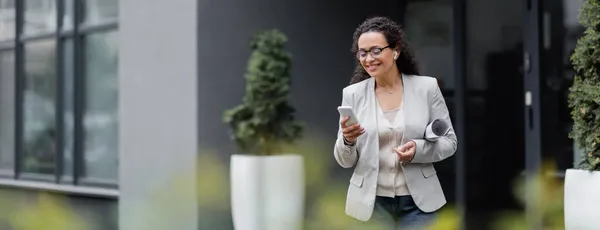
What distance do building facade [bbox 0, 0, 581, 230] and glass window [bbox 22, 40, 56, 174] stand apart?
92 centimetres

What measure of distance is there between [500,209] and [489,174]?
325 millimetres

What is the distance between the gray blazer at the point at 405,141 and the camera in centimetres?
345

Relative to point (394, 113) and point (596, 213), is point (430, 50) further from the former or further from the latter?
point (394, 113)

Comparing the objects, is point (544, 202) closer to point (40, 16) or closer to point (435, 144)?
point (435, 144)

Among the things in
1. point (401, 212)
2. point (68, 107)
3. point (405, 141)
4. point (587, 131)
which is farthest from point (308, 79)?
point (405, 141)

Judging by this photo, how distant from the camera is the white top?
3455 mm

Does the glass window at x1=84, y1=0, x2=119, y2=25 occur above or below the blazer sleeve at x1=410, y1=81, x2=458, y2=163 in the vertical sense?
above

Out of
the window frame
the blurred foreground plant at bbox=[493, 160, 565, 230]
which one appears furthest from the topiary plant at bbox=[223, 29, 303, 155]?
the window frame

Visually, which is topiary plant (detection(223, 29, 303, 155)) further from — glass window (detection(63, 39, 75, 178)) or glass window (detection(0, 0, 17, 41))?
glass window (detection(0, 0, 17, 41))

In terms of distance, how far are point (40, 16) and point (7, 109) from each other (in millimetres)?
1542

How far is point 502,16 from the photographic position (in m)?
8.24

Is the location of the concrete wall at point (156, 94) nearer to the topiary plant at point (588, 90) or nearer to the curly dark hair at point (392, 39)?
the topiary plant at point (588, 90)

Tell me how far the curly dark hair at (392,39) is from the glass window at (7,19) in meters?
8.77

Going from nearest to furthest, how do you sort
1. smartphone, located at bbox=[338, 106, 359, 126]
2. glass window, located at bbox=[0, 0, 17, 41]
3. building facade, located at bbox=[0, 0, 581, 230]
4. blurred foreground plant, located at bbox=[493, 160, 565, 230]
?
blurred foreground plant, located at bbox=[493, 160, 565, 230] < smartphone, located at bbox=[338, 106, 359, 126] < building facade, located at bbox=[0, 0, 581, 230] < glass window, located at bbox=[0, 0, 17, 41]
